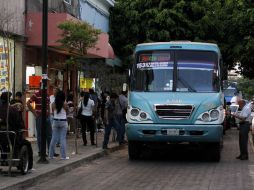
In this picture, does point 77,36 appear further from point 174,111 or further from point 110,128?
point 174,111

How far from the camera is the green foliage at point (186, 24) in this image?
3322 cm

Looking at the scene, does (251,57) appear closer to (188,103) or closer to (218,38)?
(218,38)

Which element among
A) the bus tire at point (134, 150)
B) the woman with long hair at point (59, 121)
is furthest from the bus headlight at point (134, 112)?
the woman with long hair at point (59, 121)

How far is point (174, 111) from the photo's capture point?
583 inches

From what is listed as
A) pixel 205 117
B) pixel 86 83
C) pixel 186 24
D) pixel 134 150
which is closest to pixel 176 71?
pixel 205 117

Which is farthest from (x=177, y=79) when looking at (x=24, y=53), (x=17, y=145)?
(x=24, y=53)

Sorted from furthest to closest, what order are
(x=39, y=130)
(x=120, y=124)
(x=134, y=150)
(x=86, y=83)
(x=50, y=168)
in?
(x=86, y=83)
(x=120, y=124)
(x=134, y=150)
(x=39, y=130)
(x=50, y=168)

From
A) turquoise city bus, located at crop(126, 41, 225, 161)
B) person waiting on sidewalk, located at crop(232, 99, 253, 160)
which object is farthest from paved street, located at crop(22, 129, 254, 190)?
turquoise city bus, located at crop(126, 41, 225, 161)

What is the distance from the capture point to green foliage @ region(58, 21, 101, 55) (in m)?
18.4

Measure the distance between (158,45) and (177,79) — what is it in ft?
3.89

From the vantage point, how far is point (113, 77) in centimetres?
2772

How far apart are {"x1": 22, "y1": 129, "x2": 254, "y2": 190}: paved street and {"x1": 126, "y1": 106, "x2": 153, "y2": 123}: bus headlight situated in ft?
3.75

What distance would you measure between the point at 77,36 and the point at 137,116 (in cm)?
450

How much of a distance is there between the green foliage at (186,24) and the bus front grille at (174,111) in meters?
18.4
